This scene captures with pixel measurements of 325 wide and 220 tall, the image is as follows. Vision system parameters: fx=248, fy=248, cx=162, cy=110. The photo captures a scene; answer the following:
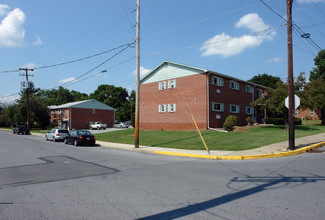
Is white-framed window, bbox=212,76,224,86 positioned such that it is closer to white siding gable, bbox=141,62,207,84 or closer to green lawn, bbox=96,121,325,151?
white siding gable, bbox=141,62,207,84

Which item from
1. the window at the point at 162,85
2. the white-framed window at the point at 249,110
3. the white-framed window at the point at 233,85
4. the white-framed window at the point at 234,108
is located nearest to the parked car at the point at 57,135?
the window at the point at 162,85

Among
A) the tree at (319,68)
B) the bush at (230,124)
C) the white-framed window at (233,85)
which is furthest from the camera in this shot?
the tree at (319,68)

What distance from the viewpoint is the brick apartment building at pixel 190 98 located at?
2840cm

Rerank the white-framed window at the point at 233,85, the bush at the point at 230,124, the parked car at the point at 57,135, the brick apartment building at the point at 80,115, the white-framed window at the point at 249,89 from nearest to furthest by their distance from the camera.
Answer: the bush at the point at 230,124, the parked car at the point at 57,135, the white-framed window at the point at 233,85, the white-framed window at the point at 249,89, the brick apartment building at the point at 80,115

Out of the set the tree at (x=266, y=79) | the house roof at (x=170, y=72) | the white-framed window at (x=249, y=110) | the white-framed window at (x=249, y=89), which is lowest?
the white-framed window at (x=249, y=110)

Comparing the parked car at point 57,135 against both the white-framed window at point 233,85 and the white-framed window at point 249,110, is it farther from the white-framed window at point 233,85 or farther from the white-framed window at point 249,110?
the white-framed window at point 249,110

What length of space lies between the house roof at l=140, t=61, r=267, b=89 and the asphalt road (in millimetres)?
20433

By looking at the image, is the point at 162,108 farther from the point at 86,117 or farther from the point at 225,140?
the point at 86,117

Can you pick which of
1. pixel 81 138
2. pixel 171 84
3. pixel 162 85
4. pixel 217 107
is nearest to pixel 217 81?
pixel 217 107

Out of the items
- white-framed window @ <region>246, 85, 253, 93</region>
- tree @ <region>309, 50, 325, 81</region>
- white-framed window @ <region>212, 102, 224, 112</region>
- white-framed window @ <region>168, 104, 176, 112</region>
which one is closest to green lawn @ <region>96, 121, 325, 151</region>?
white-framed window @ <region>212, 102, 224, 112</region>

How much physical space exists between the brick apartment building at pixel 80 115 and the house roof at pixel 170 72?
96.8 feet

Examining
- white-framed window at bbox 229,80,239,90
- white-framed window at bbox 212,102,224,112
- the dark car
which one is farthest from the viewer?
white-framed window at bbox 229,80,239,90

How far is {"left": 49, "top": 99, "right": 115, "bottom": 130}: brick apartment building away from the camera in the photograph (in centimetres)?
5869

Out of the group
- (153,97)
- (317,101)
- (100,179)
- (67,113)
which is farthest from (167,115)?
(67,113)
